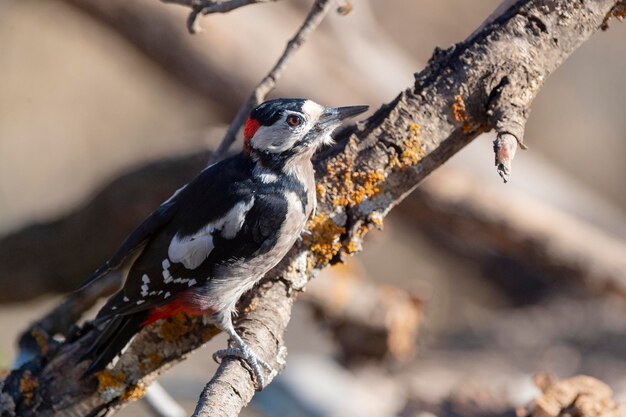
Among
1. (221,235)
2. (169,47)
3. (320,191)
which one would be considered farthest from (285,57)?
(169,47)

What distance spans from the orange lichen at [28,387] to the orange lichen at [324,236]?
895 millimetres

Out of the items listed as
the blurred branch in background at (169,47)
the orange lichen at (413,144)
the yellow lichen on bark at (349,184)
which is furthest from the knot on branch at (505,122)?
the blurred branch in background at (169,47)

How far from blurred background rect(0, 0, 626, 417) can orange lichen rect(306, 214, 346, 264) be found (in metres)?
0.96

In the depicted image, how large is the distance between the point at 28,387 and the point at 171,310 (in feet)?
1.56

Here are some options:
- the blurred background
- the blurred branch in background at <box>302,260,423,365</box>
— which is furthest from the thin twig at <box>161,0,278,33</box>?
the blurred branch in background at <box>302,260,423,365</box>

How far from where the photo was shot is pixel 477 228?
5090 millimetres

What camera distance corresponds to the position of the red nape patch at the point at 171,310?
8.20 feet

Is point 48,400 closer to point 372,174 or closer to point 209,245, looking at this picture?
point 209,245

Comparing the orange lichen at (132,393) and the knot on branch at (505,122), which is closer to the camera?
the knot on branch at (505,122)

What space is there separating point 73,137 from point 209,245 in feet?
19.1

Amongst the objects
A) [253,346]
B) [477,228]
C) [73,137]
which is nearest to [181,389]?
[253,346]

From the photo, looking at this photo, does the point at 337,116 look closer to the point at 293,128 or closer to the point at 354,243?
the point at 293,128

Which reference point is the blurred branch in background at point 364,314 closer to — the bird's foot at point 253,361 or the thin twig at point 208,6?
the thin twig at point 208,6

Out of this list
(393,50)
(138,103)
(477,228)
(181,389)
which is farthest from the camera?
(138,103)
